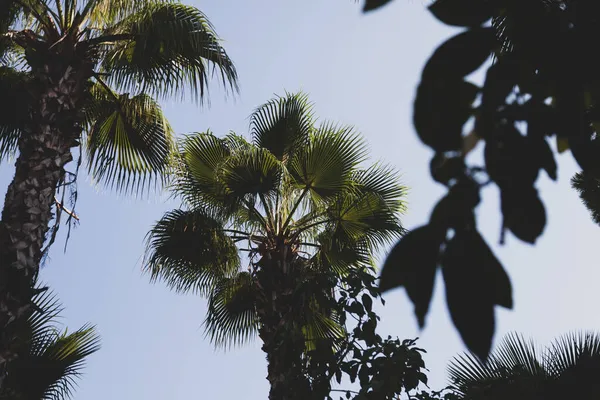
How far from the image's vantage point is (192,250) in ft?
23.5

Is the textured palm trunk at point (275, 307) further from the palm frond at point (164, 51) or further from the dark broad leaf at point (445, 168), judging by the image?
the dark broad leaf at point (445, 168)

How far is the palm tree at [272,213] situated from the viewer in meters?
6.63

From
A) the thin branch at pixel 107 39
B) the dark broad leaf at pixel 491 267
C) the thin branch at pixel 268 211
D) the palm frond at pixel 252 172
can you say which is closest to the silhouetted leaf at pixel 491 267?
the dark broad leaf at pixel 491 267

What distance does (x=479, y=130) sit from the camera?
0.66 metres

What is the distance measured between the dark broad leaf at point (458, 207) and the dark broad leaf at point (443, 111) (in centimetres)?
4

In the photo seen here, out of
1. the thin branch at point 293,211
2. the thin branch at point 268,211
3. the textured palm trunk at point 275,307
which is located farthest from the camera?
the thin branch at point 293,211

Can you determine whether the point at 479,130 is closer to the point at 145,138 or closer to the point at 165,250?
the point at 145,138

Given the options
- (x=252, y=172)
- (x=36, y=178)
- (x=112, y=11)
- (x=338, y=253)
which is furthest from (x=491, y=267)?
(x=338, y=253)

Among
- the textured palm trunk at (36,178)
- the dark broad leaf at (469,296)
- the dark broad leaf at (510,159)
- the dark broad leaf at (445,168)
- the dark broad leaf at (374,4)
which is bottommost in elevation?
the dark broad leaf at (469,296)

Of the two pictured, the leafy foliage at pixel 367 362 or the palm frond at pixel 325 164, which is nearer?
the leafy foliage at pixel 367 362

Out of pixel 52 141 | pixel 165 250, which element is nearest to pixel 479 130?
pixel 52 141

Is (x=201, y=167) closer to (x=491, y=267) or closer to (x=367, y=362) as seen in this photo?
(x=367, y=362)

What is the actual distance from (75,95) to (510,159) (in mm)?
4586

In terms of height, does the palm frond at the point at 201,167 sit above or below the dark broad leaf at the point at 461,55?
above
